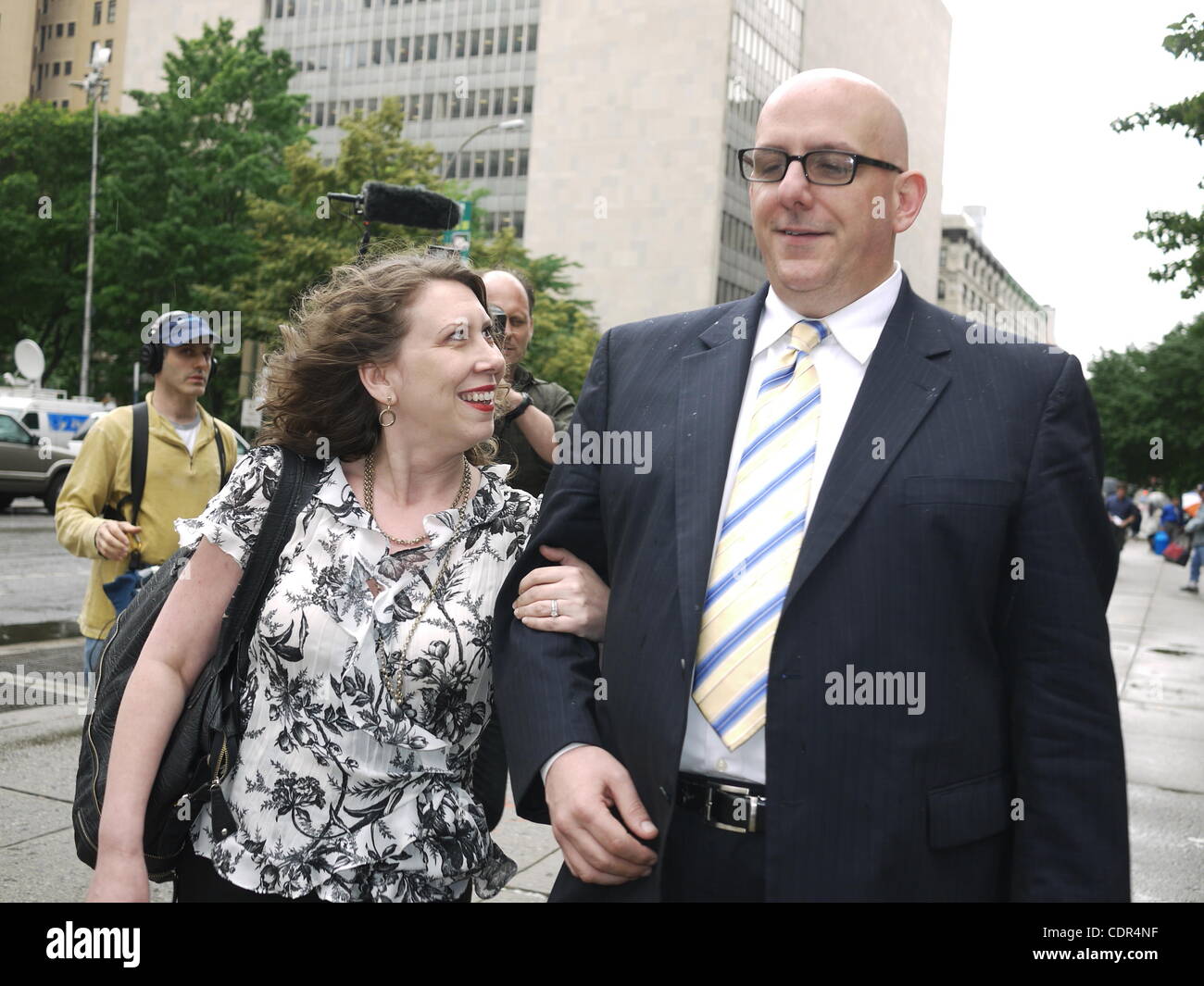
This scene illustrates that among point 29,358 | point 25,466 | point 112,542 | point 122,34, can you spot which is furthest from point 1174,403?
→ point 122,34

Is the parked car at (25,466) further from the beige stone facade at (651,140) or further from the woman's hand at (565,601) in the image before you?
the beige stone facade at (651,140)

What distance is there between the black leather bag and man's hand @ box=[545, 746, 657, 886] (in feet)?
2.35

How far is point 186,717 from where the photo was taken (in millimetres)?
2299

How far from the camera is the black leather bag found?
2.26 metres

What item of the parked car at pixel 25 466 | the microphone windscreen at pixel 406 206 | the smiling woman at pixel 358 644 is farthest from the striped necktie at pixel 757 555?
the parked car at pixel 25 466

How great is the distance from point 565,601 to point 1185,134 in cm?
1114

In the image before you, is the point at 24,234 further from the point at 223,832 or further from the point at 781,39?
the point at 781,39

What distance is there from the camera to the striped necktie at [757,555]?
1972 millimetres

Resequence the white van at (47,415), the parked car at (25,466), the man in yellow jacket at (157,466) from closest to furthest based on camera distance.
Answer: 1. the man in yellow jacket at (157,466)
2. the parked car at (25,466)
3. the white van at (47,415)

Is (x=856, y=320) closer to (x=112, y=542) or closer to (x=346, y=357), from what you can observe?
(x=346, y=357)

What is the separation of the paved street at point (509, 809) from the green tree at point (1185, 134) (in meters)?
4.08

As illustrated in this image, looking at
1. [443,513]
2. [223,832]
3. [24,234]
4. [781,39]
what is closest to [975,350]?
[443,513]

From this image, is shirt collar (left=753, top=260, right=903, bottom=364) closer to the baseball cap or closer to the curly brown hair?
the curly brown hair

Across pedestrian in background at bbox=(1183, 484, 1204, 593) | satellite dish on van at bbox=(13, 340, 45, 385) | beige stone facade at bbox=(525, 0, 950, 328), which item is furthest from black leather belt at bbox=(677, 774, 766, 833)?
beige stone facade at bbox=(525, 0, 950, 328)
